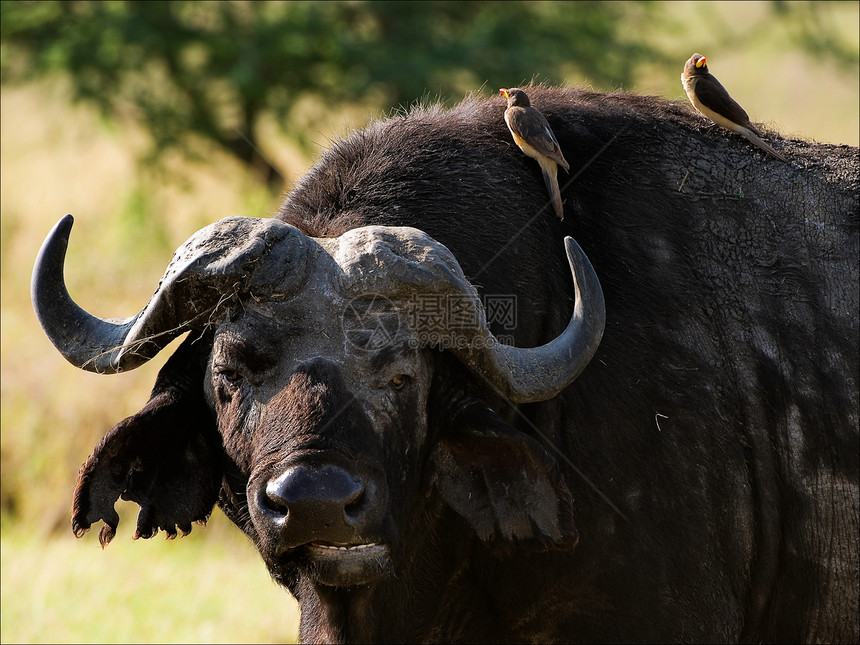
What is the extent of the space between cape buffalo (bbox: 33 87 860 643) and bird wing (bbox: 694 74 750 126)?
121 millimetres

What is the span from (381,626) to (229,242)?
5.61 feet

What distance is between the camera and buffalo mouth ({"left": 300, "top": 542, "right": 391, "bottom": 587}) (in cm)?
384

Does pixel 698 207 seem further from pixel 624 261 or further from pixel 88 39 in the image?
pixel 88 39

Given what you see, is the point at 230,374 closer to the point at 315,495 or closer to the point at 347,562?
the point at 315,495

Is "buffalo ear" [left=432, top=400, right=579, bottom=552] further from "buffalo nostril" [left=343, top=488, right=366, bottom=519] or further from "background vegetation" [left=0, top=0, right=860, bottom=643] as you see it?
"background vegetation" [left=0, top=0, right=860, bottom=643]

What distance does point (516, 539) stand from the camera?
4.18 meters

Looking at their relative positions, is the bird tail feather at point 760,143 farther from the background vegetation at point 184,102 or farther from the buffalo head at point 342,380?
the background vegetation at point 184,102

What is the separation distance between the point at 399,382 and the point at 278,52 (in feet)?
42.9

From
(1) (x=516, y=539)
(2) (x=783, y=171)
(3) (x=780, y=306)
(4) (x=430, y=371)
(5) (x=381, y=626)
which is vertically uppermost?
(2) (x=783, y=171)

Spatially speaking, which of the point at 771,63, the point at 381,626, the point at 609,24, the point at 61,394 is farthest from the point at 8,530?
the point at 771,63

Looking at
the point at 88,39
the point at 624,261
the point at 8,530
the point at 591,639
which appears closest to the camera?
the point at 591,639

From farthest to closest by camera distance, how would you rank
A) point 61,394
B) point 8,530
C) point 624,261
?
1. point 61,394
2. point 8,530
3. point 624,261

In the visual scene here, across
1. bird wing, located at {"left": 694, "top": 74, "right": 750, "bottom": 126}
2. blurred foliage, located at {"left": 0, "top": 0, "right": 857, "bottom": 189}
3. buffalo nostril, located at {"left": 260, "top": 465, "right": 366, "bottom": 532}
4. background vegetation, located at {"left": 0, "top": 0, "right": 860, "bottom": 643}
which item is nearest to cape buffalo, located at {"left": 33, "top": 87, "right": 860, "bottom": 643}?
buffalo nostril, located at {"left": 260, "top": 465, "right": 366, "bottom": 532}

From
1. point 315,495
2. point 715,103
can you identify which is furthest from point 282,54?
point 315,495
